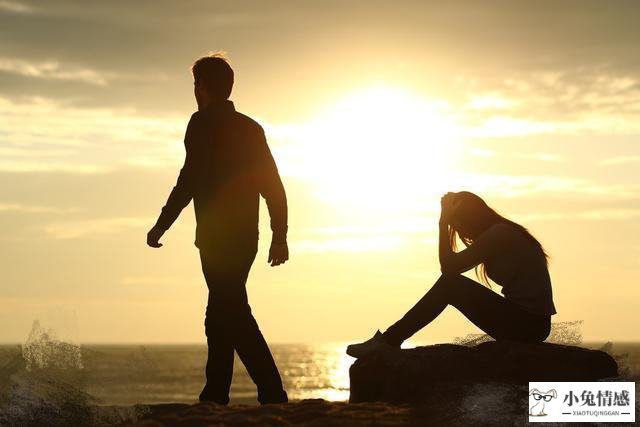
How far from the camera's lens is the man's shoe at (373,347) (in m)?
10.8

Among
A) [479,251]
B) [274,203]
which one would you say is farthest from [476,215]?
→ [274,203]

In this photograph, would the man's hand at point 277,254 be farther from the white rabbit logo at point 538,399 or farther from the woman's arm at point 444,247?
the white rabbit logo at point 538,399

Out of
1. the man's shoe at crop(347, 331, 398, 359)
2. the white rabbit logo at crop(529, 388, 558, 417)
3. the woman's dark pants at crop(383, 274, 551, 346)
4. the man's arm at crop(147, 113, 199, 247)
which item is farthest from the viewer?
the man's shoe at crop(347, 331, 398, 359)

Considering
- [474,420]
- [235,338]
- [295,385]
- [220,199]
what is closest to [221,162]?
[220,199]

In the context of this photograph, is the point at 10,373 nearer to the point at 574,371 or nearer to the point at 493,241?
the point at 493,241

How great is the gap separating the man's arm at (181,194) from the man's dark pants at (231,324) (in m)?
0.45

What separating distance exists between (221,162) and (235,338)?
1.74 meters

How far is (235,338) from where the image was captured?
9906mm

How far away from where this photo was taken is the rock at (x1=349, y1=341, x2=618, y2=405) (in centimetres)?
1031

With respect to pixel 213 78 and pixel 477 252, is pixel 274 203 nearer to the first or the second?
pixel 213 78

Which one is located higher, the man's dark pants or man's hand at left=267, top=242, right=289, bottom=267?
man's hand at left=267, top=242, right=289, bottom=267

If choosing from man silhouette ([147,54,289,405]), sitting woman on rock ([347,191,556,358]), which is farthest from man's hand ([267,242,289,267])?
sitting woman on rock ([347,191,556,358])

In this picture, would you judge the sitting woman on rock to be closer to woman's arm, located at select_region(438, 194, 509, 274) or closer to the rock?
woman's arm, located at select_region(438, 194, 509, 274)

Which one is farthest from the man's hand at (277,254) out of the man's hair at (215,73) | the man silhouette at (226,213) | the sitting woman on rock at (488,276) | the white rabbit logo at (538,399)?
the white rabbit logo at (538,399)
